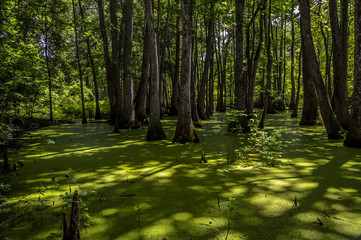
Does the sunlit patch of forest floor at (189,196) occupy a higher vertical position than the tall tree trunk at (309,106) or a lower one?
lower

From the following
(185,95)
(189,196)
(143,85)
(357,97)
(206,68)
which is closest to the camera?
(189,196)

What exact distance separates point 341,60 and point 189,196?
9466mm

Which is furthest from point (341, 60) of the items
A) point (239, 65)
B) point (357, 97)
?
point (239, 65)

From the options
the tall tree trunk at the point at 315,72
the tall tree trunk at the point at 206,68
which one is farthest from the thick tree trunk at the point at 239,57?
the tall tree trunk at the point at 206,68

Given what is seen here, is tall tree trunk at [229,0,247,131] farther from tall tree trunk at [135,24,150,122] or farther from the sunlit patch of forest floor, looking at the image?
tall tree trunk at [135,24,150,122]

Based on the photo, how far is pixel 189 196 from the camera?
3.33 meters

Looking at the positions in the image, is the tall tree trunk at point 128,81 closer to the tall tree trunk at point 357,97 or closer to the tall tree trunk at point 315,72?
the tall tree trunk at point 315,72

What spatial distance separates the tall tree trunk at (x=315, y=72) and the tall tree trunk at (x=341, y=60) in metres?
2.02

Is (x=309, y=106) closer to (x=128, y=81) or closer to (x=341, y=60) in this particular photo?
(x=341, y=60)

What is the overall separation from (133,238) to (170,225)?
45cm

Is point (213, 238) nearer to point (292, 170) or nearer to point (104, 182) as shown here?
point (104, 182)

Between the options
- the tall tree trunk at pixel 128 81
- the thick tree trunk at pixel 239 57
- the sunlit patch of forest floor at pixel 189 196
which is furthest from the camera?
the tall tree trunk at pixel 128 81

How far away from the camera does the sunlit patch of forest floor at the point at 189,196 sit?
2.42 m

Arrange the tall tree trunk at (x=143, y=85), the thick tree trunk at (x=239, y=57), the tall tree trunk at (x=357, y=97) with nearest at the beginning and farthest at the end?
the tall tree trunk at (x=357, y=97)
the thick tree trunk at (x=239, y=57)
the tall tree trunk at (x=143, y=85)
